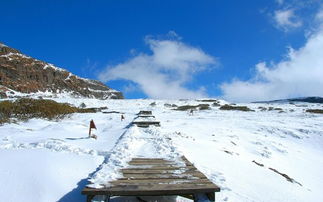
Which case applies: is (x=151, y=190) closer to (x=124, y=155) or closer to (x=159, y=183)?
(x=159, y=183)

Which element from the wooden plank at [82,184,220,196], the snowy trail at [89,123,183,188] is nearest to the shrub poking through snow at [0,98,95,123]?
the snowy trail at [89,123,183,188]

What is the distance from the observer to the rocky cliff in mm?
71375

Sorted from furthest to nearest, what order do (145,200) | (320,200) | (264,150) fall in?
(264,150)
(320,200)
(145,200)

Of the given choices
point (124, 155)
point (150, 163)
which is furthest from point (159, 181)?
point (124, 155)

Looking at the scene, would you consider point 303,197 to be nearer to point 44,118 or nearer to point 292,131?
point 292,131

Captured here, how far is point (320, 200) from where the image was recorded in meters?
6.41

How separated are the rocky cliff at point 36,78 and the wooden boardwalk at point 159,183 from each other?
68096 millimetres

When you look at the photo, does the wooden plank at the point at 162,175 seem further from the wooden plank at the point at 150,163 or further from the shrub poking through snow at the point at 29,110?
the shrub poking through snow at the point at 29,110

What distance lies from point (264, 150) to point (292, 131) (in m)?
6.59

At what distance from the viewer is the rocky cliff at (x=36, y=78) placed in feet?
234

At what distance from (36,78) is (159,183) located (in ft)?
287

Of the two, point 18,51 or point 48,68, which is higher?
point 18,51

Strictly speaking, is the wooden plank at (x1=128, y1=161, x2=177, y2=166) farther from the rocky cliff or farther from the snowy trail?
the rocky cliff

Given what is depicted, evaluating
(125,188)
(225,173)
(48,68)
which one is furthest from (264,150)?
(48,68)
